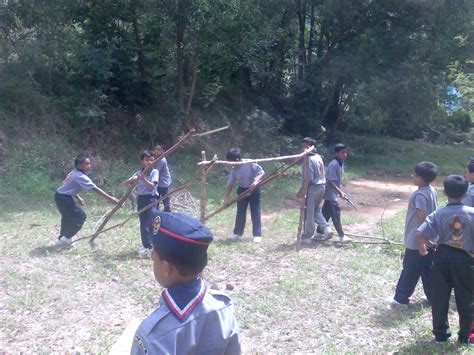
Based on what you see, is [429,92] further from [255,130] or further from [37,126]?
[37,126]

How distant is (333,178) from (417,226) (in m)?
3.25

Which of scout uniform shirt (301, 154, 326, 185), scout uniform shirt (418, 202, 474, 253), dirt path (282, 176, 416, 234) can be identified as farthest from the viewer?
dirt path (282, 176, 416, 234)

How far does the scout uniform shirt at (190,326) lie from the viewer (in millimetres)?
2074

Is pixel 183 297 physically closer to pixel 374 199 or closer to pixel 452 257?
pixel 452 257

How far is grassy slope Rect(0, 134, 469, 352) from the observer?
5.62 m

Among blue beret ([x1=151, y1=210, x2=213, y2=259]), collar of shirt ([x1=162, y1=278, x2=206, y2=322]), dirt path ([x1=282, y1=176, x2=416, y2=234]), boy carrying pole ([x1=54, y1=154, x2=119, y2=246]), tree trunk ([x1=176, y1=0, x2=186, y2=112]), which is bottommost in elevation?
dirt path ([x1=282, y1=176, x2=416, y2=234])

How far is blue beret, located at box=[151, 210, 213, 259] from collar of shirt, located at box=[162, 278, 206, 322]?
123 millimetres

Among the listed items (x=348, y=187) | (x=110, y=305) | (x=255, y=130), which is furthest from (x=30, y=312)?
(x=255, y=130)

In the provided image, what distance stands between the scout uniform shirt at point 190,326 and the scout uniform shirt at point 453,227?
3.39 metres

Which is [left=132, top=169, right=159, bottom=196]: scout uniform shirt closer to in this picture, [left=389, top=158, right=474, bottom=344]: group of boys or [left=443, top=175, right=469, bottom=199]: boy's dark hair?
[left=389, top=158, right=474, bottom=344]: group of boys

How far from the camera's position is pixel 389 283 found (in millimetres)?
7328

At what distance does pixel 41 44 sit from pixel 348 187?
9224 millimetres

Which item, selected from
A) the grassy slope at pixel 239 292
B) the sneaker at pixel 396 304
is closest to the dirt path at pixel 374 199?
the grassy slope at pixel 239 292

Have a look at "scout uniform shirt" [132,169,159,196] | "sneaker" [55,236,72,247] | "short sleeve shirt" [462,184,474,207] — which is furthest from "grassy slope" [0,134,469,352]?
"short sleeve shirt" [462,184,474,207]
